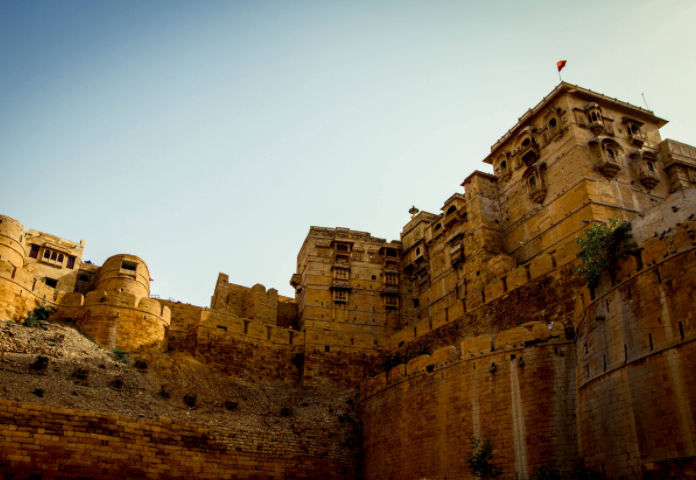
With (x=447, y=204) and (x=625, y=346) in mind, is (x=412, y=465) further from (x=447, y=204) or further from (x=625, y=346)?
(x=447, y=204)

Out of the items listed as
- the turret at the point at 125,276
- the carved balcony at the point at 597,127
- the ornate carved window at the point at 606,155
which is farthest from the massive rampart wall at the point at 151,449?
the carved balcony at the point at 597,127

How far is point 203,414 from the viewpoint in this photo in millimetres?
23297

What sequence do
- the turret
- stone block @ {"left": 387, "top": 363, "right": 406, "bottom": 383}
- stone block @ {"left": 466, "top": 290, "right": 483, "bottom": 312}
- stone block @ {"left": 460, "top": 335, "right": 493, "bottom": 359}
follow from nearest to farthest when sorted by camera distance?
stone block @ {"left": 460, "top": 335, "right": 493, "bottom": 359} → stone block @ {"left": 387, "top": 363, "right": 406, "bottom": 383} → stone block @ {"left": 466, "top": 290, "right": 483, "bottom": 312} → the turret

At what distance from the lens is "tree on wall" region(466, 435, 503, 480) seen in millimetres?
17500

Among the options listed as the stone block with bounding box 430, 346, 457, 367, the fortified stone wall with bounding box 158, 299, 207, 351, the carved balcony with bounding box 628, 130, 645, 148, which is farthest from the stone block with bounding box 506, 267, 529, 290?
the fortified stone wall with bounding box 158, 299, 207, 351

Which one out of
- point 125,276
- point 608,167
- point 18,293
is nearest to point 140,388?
point 18,293

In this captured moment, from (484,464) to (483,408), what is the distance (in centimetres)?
209

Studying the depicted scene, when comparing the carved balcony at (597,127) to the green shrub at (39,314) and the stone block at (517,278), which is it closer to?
the stone block at (517,278)

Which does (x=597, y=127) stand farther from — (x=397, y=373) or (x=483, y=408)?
(x=483, y=408)

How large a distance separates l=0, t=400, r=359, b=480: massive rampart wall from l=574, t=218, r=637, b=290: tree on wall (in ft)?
39.3

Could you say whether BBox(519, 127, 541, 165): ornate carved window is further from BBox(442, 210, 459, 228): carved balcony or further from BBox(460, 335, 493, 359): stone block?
BBox(460, 335, 493, 359): stone block

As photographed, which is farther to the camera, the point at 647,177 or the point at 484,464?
the point at 647,177

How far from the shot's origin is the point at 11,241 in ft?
97.0

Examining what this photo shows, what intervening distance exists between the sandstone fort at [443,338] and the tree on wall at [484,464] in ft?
0.84
